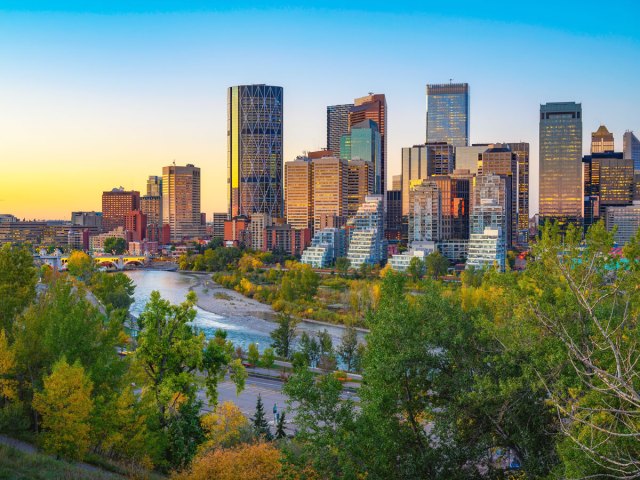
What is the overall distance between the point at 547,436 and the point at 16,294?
46.1 feet

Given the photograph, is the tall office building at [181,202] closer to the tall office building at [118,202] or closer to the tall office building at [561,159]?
the tall office building at [118,202]

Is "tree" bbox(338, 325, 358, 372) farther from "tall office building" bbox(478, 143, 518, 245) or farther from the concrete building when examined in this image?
"tall office building" bbox(478, 143, 518, 245)

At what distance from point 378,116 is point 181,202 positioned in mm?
46174

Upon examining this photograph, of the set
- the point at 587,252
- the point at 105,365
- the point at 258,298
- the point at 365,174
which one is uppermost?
the point at 365,174

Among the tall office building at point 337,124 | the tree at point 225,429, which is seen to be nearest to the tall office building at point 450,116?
the tall office building at point 337,124

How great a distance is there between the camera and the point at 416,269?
52.6 meters

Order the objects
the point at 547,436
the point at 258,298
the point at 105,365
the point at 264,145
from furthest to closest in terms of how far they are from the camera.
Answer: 1. the point at 264,145
2. the point at 258,298
3. the point at 105,365
4. the point at 547,436

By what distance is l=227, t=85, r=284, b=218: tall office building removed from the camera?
4715 inches

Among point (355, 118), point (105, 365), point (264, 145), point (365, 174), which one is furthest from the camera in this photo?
point (355, 118)

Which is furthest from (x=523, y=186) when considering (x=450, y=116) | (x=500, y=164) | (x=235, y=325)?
(x=235, y=325)

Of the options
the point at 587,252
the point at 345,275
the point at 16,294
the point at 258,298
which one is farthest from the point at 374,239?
the point at 587,252

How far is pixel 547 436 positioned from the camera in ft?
25.8

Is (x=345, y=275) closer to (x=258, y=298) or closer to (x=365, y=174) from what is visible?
(x=258, y=298)

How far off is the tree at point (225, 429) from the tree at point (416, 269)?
38368mm
